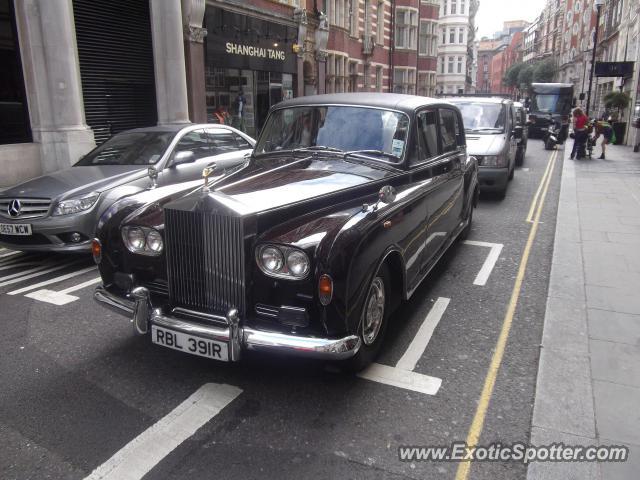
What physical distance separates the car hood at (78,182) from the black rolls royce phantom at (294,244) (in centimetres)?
238

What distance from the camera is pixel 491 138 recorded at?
1056 cm

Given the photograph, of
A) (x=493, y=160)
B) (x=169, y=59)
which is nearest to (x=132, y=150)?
(x=493, y=160)

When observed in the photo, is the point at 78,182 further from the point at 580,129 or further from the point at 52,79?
the point at 580,129

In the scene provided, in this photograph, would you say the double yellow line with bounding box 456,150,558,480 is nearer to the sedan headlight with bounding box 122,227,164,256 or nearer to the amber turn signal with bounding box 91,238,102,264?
the sedan headlight with bounding box 122,227,164,256

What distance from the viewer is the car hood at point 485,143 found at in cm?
997

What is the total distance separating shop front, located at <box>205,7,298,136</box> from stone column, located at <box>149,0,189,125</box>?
2.03 meters

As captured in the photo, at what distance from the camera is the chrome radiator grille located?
316cm

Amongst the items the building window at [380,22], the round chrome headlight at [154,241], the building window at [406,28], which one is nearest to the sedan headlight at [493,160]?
the round chrome headlight at [154,241]

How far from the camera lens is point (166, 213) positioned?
335cm

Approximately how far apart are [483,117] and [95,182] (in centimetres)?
844

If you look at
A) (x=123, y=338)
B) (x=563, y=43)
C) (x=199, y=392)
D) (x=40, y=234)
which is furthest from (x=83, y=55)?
(x=563, y=43)

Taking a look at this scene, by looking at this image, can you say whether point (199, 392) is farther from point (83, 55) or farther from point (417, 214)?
point (83, 55)

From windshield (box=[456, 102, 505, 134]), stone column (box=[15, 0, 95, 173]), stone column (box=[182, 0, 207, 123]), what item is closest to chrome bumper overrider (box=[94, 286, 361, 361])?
windshield (box=[456, 102, 505, 134])

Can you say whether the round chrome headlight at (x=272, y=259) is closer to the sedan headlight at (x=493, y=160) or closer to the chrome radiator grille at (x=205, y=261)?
the chrome radiator grille at (x=205, y=261)
